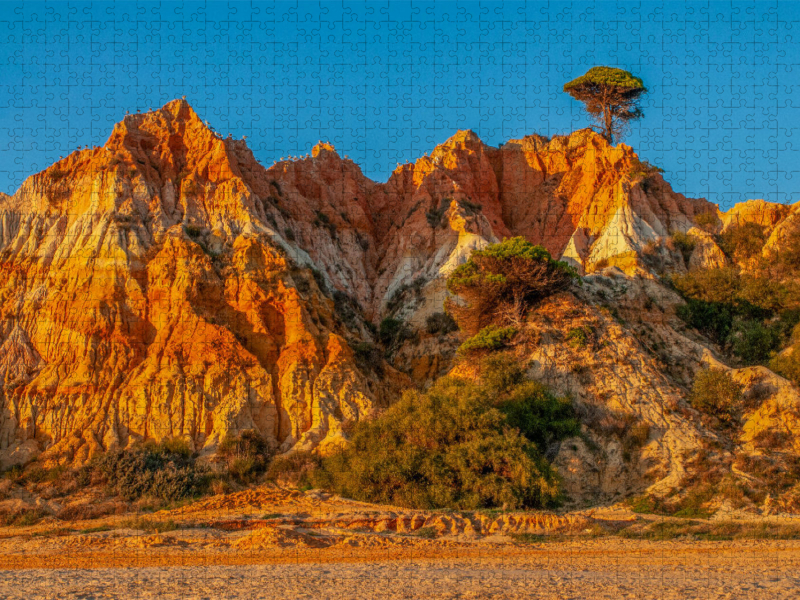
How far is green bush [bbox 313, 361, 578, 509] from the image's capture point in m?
23.1

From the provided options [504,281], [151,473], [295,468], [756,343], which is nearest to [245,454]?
[295,468]

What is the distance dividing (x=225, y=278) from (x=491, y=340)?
1100cm

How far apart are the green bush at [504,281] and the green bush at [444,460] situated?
6927 mm

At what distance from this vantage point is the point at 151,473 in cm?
2634

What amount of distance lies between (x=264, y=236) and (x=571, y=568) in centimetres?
2355

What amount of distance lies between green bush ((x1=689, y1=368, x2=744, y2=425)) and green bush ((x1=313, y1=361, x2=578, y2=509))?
7.51 metres

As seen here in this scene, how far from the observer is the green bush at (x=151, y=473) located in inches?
1015

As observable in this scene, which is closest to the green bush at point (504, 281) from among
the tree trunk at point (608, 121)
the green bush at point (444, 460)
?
the green bush at point (444, 460)

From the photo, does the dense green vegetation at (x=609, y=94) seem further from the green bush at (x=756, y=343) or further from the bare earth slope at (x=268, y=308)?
the green bush at (x=756, y=343)

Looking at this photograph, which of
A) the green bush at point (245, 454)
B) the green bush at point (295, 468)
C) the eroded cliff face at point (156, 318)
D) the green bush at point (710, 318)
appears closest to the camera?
the green bush at point (295, 468)

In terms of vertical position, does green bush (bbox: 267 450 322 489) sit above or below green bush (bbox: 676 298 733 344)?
below

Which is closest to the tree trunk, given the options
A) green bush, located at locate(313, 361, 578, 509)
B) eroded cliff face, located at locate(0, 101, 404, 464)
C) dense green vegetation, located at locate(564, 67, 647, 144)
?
dense green vegetation, located at locate(564, 67, 647, 144)

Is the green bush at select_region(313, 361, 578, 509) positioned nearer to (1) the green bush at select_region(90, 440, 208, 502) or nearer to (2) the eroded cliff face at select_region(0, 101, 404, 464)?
(1) the green bush at select_region(90, 440, 208, 502)

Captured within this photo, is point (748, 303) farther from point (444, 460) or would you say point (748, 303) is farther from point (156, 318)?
point (156, 318)
